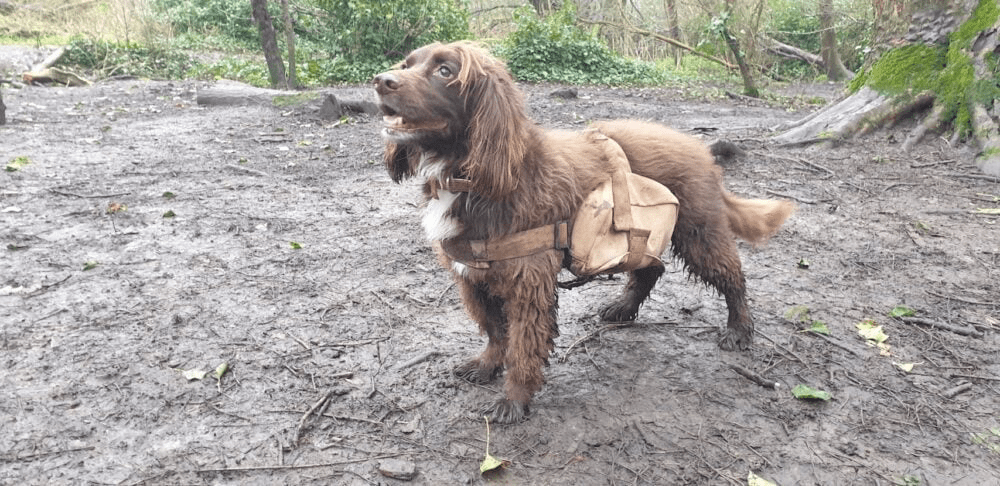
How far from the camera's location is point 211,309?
13.3ft

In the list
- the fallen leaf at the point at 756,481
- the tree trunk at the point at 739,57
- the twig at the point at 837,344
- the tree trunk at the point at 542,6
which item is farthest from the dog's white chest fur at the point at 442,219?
the tree trunk at the point at 542,6

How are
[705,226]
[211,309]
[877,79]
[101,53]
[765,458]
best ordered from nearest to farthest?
1. [765,458]
2. [705,226]
3. [211,309]
4. [877,79]
5. [101,53]

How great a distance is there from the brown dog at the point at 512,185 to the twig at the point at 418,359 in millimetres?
279

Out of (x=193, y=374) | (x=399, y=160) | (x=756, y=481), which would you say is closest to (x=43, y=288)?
(x=193, y=374)

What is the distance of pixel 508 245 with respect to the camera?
9.44 feet

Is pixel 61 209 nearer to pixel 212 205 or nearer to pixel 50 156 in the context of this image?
pixel 212 205

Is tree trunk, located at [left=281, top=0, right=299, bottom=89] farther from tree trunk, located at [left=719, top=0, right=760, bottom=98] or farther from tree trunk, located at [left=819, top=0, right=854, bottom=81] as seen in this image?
tree trunk, located at [left=819, top=0, right=854, bottom=81]

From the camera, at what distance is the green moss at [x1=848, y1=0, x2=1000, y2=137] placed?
6.64 m

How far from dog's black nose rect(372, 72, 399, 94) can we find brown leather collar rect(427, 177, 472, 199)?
0.46 m

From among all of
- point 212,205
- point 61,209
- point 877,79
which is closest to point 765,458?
point 212,205

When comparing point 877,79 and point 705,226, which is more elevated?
point 877,79

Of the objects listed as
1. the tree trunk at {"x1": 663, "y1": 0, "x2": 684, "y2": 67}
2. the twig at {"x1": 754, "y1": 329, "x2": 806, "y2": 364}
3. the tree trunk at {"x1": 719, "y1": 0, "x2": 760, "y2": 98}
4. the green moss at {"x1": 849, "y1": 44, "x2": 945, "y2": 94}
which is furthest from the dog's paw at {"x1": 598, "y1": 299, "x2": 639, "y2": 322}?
the tree trunk at {"x1": 663, "y1": 0, "x2": 684, "y2": 67}

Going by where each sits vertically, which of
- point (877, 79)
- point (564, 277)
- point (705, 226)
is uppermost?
point (877, 79)

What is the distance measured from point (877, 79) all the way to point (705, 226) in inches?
222
